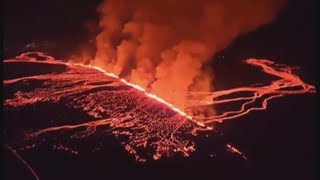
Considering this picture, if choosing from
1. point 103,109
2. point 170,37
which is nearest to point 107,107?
point 103,109

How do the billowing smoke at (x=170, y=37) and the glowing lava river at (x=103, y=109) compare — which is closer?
the glowing lava river at (x=103, y=109)

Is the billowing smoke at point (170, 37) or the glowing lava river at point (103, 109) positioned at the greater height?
the billowing smoke at point (170, 37)

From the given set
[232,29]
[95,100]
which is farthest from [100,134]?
[232,29]

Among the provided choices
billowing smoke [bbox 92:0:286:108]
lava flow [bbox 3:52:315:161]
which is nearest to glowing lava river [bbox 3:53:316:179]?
lava flow [bbox 3:52:315:161]

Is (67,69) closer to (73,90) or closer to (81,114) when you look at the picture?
(73,90)

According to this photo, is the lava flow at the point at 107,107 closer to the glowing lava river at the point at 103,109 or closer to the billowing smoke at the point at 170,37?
the glowing lava river at the point at 103,109

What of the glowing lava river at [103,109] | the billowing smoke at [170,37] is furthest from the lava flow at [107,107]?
the billowing smoke at [170,37]

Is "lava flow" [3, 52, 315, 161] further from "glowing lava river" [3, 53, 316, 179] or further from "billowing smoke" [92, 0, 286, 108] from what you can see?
"billowing smoke" [92, 0, 286, 108]
